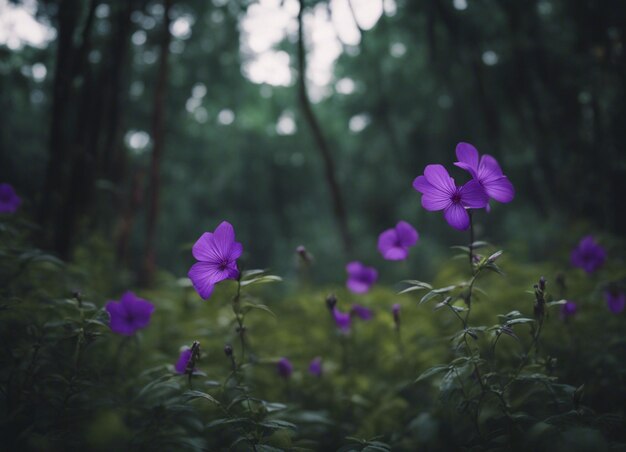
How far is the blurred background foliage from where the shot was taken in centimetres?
280

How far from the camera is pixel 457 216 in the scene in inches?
46.3

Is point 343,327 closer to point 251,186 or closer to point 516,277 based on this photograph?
point 516,277

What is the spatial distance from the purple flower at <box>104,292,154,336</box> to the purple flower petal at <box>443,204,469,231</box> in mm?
1154

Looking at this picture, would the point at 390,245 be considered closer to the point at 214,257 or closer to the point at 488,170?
the point at 488,170

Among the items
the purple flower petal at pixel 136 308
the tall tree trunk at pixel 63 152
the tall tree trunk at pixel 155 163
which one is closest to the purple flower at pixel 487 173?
the purple flower petal at pixel 136 308

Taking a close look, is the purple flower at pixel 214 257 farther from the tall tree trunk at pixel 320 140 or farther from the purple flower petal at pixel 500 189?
the tall tree trunk at pixel 320 140

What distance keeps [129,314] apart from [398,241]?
3.70ft

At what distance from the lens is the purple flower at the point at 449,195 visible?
115 cm

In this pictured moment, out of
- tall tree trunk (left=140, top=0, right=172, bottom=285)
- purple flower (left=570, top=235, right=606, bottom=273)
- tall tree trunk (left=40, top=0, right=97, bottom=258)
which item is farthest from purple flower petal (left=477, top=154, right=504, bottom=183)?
tall tree trunk (left=140, top=0, right=172, bottom=285)

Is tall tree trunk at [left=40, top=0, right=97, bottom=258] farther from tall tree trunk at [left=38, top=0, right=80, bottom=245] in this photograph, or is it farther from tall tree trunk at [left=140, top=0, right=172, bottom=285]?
tall tree trunk at [left=140, top=0, right=172, bottom=285]

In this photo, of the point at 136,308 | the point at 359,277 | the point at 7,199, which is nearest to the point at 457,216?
the point at 359,277

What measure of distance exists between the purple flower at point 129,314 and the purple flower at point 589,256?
6.27ft

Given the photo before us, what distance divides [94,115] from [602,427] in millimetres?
3455

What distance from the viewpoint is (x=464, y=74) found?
4211 mm
